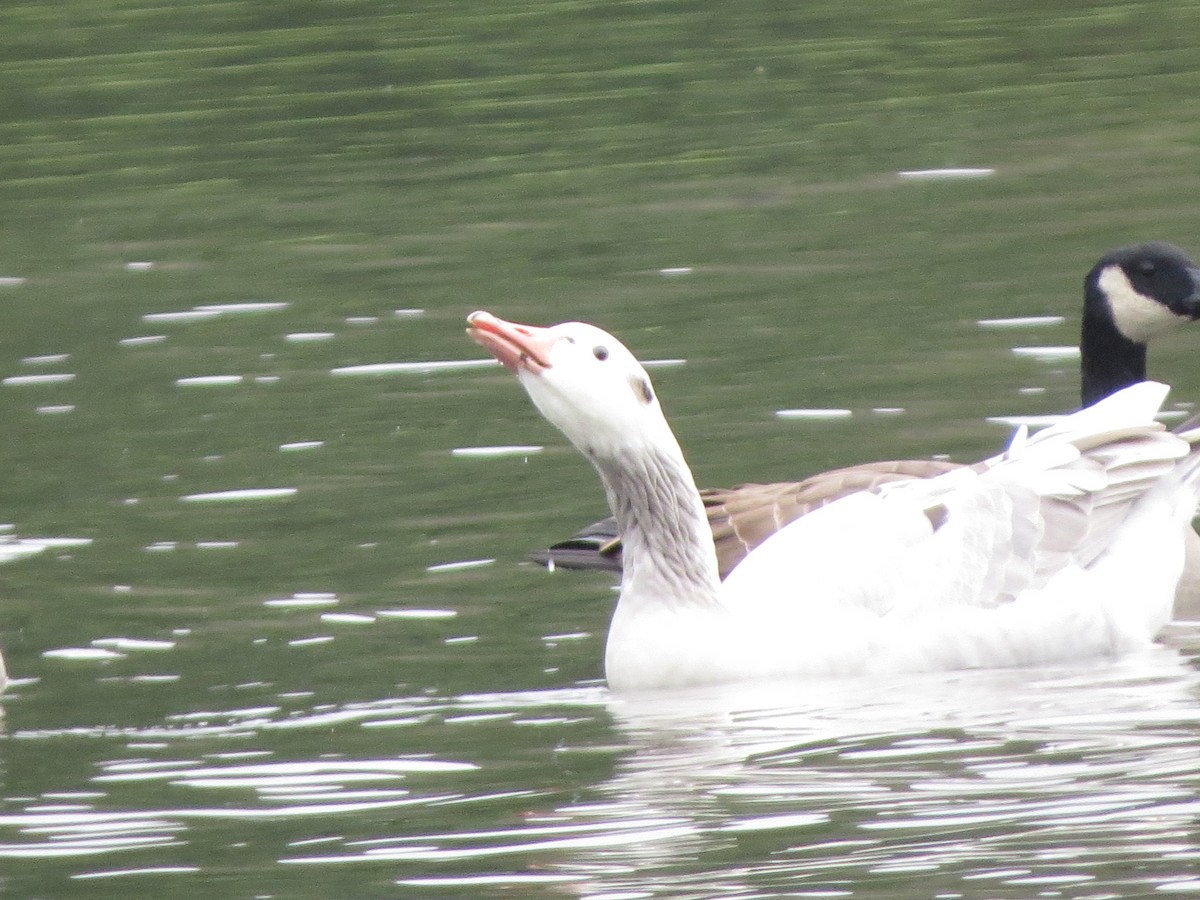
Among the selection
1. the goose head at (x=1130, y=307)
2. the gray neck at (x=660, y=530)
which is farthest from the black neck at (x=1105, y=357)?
the gray neck at (x=660, y=530)

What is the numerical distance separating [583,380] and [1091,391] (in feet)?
13.0

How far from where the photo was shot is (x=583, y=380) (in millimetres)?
9016

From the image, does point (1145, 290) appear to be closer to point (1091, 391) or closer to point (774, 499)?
point (1091, 391)

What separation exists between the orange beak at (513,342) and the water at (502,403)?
48.0 inches

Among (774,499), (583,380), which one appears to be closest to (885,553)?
(774,499)

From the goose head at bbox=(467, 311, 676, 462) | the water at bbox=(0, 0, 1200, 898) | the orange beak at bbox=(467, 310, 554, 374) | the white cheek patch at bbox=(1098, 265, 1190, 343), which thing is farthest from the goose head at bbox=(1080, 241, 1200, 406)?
the orange beak at bbox=(467, 310, 554, 374)

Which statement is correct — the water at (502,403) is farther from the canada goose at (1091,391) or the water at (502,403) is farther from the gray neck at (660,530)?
the gray neck at (660,530)

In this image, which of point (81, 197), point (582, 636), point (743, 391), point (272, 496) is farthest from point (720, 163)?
point (582, 636)

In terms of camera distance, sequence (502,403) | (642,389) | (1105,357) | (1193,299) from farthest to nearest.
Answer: (502,403), (1105,357), (1193,299), (642,389)

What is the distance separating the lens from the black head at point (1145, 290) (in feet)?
38.9

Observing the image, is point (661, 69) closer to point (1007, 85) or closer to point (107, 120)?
point (1007, 85)

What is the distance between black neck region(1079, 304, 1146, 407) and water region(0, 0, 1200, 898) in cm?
49

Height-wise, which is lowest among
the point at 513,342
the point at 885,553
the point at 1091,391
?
the point at 885,553

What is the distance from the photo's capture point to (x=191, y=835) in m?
7.70
